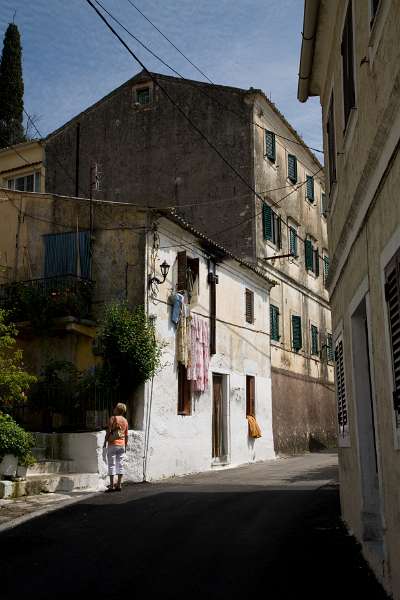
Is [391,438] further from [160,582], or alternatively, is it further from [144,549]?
[144,549]

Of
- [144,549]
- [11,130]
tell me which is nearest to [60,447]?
[144,549]

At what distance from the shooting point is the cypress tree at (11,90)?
130ft

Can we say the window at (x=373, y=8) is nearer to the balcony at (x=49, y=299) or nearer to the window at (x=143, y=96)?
the balcony at (x=49, y=299)

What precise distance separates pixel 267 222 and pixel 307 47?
15.8m

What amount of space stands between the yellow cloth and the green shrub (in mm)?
10372

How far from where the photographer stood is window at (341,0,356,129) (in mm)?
6832

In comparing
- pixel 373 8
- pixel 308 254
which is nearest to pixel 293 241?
pixel 308 254

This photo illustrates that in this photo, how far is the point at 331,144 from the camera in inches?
361

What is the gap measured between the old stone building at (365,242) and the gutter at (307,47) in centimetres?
2

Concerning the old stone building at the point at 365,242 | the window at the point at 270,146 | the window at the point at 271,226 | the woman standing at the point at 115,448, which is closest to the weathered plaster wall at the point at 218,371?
the window at the point at 271,226

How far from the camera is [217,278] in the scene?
1997 cm

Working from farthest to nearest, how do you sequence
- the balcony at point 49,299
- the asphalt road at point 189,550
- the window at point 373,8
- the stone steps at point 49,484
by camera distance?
the balcony at point 49,299, the stone steps at point 49,484, the asphalt road at point 189,550, the window at point 373,8

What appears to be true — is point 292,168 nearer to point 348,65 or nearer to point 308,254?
point 308,254

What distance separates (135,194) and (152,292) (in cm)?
977
